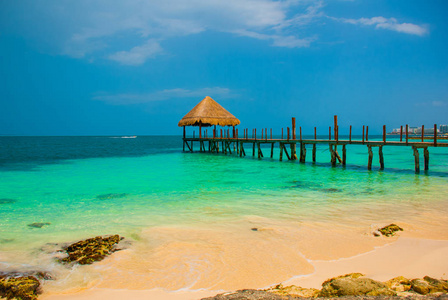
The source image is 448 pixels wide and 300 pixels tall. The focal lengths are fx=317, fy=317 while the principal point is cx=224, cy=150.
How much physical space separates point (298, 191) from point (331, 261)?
5.82m

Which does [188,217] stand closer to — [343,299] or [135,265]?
[135,265]

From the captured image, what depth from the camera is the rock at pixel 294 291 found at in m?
3.07

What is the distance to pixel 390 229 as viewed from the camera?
17.8ft

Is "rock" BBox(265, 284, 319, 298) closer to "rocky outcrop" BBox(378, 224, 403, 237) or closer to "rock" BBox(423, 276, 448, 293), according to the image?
"rock" BBox(423, 276, 448, 293)

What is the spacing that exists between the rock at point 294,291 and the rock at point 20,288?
2.56 m

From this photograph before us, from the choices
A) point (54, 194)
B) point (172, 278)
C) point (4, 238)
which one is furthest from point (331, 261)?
point (54, 194)

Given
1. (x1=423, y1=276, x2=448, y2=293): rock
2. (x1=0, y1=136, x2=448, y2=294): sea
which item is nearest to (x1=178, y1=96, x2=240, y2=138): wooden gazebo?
(x1=0, y1=136, x2=448, y2=294): sea

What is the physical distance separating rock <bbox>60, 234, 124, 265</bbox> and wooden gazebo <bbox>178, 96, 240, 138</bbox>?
837 inches

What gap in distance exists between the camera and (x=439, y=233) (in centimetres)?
539

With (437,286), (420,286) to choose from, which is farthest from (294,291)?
(437,286)

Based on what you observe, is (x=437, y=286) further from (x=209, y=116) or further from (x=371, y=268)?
(x=209, y=116)

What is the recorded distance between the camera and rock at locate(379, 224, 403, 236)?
527cm

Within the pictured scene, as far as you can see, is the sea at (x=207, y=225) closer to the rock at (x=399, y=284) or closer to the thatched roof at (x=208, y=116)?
the rock at (x=399, y=284)

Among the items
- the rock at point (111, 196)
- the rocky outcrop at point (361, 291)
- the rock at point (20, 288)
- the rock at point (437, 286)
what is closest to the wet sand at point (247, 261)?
the rock at point (20, 288)
